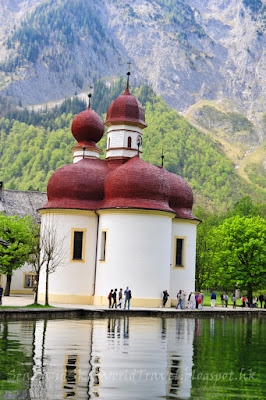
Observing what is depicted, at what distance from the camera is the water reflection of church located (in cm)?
1130

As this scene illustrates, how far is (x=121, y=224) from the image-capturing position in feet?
153

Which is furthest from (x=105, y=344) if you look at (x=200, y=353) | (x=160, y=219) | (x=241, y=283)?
(x=241, y=283)

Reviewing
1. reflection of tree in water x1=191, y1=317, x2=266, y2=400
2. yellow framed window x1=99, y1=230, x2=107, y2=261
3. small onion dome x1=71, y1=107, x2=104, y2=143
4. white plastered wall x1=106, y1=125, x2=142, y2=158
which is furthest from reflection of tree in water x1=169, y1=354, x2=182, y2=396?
small onion dome x1=71, y1=107, x2=104, y2=143

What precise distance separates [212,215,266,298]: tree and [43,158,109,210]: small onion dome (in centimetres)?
1917

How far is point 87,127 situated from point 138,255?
15.6 meters

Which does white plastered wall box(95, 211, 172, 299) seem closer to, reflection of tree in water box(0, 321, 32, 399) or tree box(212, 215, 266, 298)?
tree box(212, 215, 266, 298)

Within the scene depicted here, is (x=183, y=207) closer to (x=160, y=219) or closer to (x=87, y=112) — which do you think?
(x=160, y=219)

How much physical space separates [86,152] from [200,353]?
39.9 m

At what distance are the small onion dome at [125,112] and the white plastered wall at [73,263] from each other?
9.04 m

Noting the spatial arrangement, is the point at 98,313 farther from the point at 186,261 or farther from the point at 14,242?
the point at 14,242

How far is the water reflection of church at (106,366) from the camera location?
11305mm

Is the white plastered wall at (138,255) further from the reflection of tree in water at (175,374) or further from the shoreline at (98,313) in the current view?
the reflection of tree in water at (175,374)

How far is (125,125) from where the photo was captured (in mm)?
53781

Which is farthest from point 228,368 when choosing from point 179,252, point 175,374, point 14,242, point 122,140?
point 14,242
